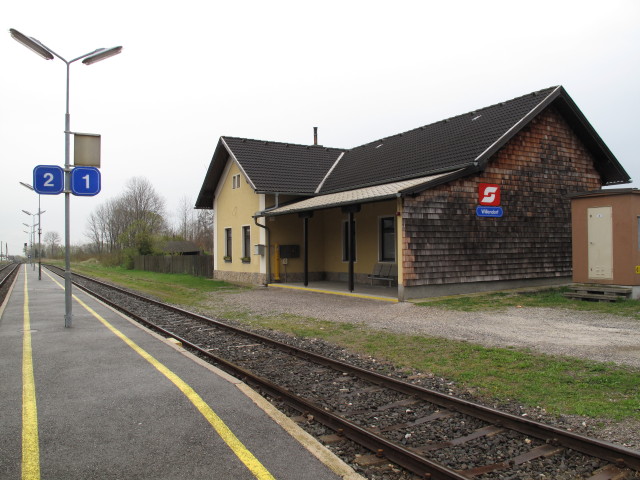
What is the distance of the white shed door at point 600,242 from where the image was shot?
12898 mm

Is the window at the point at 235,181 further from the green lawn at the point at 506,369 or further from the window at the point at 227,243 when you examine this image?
the green lawn at the point at 506,369

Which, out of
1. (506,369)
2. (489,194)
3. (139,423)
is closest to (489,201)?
(489,194)

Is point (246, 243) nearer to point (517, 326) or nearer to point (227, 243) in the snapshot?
point (227, 243)

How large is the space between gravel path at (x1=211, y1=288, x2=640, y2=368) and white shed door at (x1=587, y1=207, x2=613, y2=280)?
98.6 inches

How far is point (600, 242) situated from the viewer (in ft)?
43.0

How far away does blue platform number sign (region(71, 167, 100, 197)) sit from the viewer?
9602mm

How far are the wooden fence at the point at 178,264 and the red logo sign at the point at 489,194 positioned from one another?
16.4 metres

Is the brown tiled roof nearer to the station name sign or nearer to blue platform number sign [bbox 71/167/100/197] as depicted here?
the station name sign

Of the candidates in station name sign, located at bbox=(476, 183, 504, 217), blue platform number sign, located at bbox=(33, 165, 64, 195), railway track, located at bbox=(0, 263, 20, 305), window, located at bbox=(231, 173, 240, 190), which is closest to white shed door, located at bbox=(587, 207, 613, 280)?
station name sign, located at bbox=(476, 183, 504, 217)

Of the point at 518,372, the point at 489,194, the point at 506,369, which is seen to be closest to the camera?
the point at 518,372

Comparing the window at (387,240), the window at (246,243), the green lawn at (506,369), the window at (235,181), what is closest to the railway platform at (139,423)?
the green lawn at (506,369)

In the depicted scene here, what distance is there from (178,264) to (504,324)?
26.7m

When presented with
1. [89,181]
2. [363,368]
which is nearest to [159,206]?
[89,181]

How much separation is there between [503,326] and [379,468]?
6.65 m
